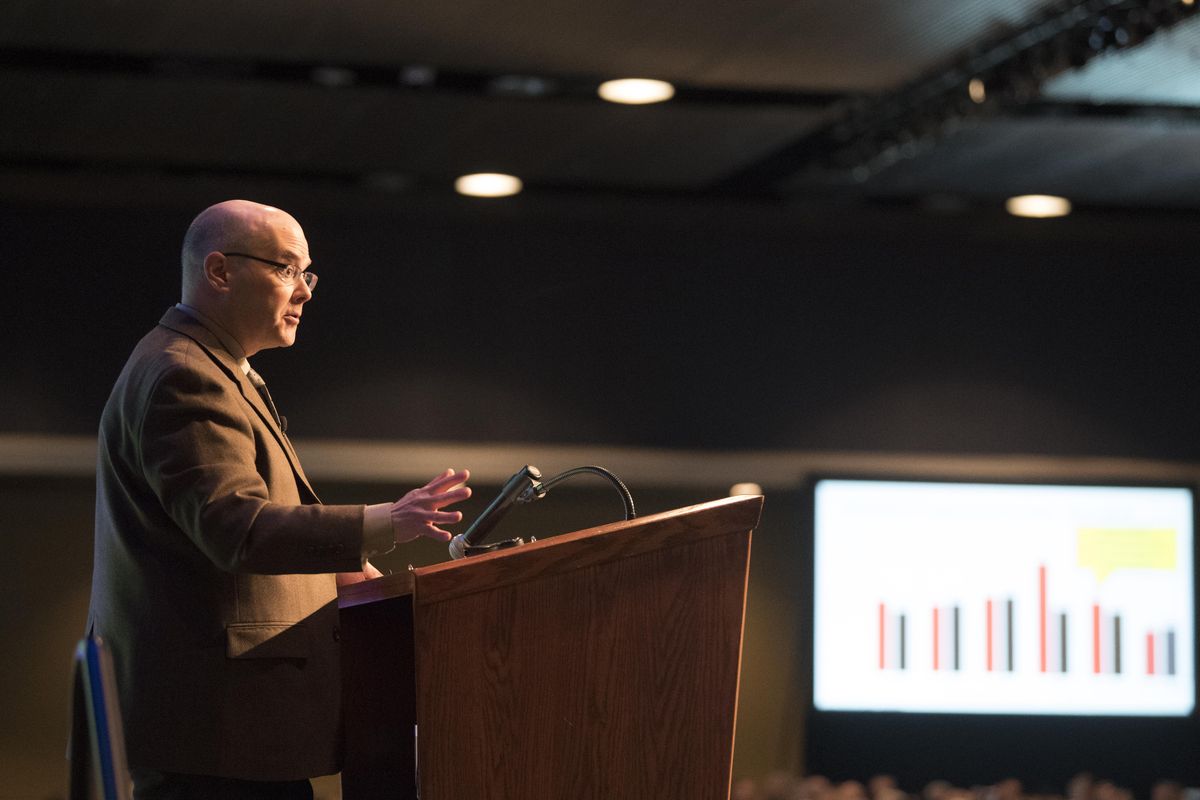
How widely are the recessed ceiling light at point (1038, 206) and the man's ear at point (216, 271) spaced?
4812 mm

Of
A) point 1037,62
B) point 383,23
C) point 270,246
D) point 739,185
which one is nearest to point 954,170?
point 739,185

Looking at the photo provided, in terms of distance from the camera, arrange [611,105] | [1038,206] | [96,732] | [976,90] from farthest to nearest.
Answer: [1038,206] → [611,105] → [976,90] → [96,732]

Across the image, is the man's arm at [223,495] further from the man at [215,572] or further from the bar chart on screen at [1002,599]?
the bar chart on screen at [1002,599]

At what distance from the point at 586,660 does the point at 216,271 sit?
2.54 ft

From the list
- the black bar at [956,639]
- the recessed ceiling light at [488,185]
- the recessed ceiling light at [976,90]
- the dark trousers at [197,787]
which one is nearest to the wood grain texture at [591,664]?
the dark trousers at [197,787]

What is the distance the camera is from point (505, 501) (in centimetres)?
213

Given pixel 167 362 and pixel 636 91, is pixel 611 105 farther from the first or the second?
pixel 167 362

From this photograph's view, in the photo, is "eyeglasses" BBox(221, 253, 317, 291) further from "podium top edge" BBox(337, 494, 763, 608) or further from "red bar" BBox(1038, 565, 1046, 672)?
"red bar" BBox(1038, 565, 1046, 672)

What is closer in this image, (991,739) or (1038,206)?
(991,739)

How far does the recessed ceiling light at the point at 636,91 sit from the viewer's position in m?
A: 4.84

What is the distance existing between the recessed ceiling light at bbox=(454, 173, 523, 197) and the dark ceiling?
7cm

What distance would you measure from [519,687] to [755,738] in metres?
4.53

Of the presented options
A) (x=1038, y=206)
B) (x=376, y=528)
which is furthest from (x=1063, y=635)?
(x=376, y=528)

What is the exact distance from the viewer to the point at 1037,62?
14.4ft
